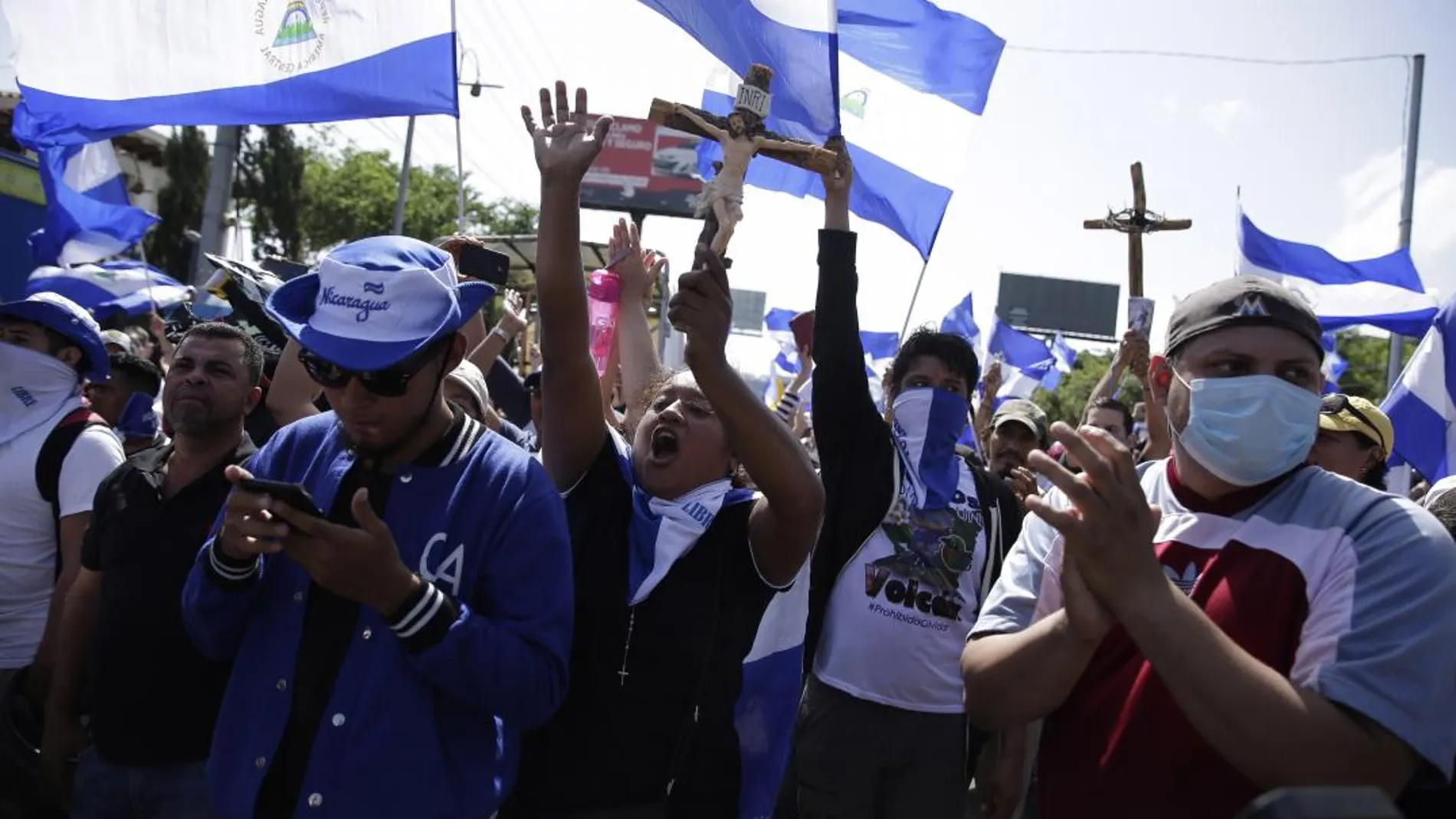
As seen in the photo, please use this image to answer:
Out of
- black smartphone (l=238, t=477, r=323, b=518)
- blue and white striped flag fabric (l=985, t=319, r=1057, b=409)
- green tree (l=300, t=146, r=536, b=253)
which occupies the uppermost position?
black smartphone (l=238, t=477, r=323, b=518)

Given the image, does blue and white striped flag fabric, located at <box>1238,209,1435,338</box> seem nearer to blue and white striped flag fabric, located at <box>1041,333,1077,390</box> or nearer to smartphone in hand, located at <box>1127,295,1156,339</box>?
smartphone in hand, located at <box>1127,295,1156,339</box>

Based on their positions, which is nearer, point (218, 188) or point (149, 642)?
point (149, 642)

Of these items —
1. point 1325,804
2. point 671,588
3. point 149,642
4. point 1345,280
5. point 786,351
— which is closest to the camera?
point 1325,804

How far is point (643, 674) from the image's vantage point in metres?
Result: 2.30

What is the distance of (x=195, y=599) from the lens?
6.75ft

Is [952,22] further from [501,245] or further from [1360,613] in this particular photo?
[501,245]

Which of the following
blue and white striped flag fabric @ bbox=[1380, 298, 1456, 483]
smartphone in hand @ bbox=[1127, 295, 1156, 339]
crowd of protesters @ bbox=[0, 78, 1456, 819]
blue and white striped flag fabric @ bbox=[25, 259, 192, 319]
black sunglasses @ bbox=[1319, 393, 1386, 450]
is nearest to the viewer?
crowd of protesters @ bbox=[0, 78, 1456, 819]

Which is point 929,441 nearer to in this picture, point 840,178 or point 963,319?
point 840,178

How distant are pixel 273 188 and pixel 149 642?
1346 inches

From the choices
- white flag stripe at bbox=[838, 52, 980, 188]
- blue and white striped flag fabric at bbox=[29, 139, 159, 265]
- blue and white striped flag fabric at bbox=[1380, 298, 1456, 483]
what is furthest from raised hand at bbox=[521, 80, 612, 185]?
blue and white striped flag fabric at bbox=[29, 139, 159, 265]

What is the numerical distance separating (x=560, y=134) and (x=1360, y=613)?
1.86m

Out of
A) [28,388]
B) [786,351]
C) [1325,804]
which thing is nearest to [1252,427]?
[1325,804]

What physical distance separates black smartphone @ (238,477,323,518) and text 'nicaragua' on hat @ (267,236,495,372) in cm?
25

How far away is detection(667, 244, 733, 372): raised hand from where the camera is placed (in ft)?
7.30
